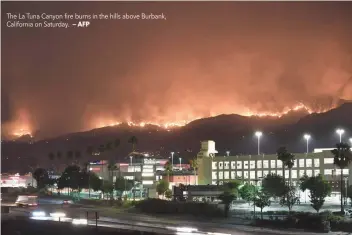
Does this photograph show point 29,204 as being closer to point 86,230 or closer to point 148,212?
point 148,212

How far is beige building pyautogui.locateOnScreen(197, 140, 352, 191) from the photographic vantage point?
86.9 meters

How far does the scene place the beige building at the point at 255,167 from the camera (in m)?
86.9

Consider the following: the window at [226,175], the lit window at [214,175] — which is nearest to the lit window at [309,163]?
the window at [226,175]

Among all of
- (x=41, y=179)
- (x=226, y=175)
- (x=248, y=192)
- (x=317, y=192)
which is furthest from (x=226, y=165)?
(x=317, y=192)

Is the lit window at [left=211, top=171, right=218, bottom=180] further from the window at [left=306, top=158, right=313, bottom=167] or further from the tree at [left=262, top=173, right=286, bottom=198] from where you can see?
the tree at [left=262, top=173, right=286, bottom=198]

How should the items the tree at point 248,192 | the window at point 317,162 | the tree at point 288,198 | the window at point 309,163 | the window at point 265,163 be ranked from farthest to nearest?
the window at point 265,163 < the window at point 309,163 < the window at point 317,162 < the tree at point 248,192 < the tree at point 288,198

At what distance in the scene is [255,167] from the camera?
A: 9694 centimetres

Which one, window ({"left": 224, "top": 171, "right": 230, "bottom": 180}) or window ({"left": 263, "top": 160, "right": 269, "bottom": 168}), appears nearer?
window ({"left": 263, "top": 160, "right": 269, "bottom": 168})

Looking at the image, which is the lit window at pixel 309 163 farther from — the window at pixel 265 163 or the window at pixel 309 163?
the window at pixel 265 163

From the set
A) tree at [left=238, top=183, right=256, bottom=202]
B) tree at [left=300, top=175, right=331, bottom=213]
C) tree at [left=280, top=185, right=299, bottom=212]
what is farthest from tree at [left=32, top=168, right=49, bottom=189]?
tree at [left=300, top=175, right=331, bottom=213]

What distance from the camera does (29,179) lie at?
154 metres

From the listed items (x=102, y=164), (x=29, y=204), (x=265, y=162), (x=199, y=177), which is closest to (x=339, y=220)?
(x=29, y=204)

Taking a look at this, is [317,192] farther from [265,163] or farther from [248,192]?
[265,163]

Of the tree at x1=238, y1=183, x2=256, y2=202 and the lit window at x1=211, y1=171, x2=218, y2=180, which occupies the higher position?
the lit window at x1=211, y1=171, x2=218, y2=180
